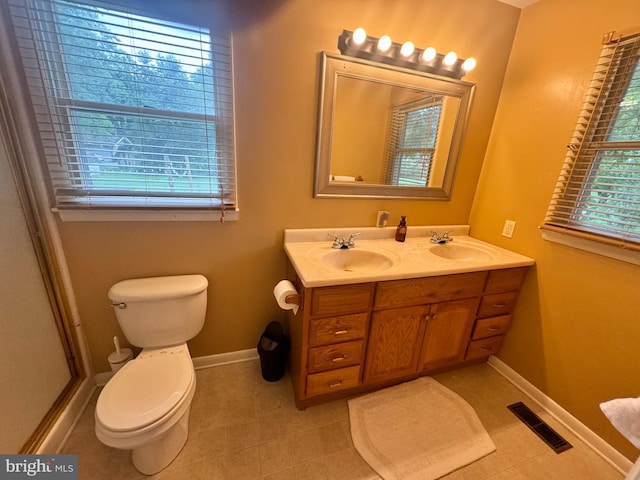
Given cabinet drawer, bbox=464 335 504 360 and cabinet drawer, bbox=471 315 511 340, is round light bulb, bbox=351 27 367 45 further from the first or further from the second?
cabinet drawer, bbox=464 335 504 360

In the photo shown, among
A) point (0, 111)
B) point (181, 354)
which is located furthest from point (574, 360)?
point (0, 111)

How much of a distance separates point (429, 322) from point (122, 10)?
7.04 ft

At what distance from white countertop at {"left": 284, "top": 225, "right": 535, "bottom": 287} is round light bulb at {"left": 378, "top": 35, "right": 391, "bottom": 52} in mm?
1026

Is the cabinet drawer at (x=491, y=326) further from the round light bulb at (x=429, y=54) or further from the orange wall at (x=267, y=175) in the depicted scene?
the round light bulb at (x=429, y=54)

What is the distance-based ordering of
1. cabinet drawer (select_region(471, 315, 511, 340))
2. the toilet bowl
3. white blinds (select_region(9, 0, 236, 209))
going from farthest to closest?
1. cabinet drawer (select_region(471, 315, 511, 340))
2. white blinds (select_region(9, 0, 236, 209))
3. the toilet bowl

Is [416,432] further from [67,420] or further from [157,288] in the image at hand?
[67,420]

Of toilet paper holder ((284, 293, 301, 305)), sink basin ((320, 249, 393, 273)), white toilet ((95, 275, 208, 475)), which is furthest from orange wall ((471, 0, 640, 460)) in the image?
white toilet ((95, 275, 208, 475))

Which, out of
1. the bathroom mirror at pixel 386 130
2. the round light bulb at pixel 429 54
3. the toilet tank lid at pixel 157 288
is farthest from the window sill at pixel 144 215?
the round light bulb at pixel 429 54

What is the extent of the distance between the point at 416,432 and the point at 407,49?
6.83ft

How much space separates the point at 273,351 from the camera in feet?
5.10

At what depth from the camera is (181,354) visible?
1.33m

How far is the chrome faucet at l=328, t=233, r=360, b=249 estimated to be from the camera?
1.59m

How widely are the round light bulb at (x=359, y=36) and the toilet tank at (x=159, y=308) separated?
5.00ft

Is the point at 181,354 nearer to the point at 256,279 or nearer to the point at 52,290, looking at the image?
the point at 256,279
